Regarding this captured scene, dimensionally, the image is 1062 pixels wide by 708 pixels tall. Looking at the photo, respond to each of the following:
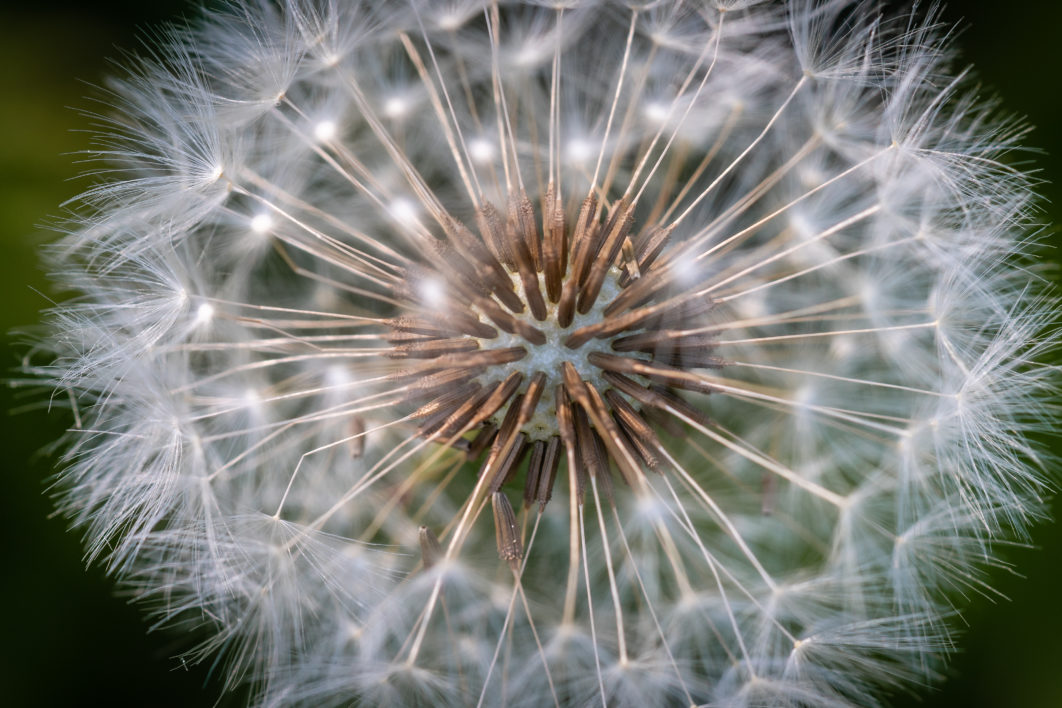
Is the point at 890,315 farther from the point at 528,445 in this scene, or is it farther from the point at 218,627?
the point at 218,627

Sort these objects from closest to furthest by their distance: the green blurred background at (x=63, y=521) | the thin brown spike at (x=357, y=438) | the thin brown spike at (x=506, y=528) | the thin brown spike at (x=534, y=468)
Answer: the thin brown spike at (x=506, y=528) < the thin brown spike at (x=534, y=468) < the thin brown spike at (x=357, y=438) < the green blurred background at (x=63, y=521)

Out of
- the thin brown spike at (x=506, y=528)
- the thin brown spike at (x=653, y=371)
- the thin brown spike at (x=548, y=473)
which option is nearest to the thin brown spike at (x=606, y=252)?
the thin brown spike at (x=653, y=371)

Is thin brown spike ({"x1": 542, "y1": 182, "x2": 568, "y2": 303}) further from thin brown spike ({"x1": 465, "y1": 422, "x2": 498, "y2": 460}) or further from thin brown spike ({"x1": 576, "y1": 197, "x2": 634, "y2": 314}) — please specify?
thin brown spike ({"x1": 465, "y1": 422, "x2": 498, "y2": 460})

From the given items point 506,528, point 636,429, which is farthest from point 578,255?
point 506,528

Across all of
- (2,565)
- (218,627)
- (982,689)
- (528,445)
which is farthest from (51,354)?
(982,689)

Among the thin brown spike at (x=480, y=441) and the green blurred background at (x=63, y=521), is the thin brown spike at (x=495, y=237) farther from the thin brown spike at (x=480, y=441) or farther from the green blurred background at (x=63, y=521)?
the green blurred background at (x=63, y=521)

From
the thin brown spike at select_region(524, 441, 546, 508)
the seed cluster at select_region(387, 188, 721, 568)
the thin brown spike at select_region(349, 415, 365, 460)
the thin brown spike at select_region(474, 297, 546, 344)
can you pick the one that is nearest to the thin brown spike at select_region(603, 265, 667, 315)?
the seed cluster at select_region(387, 188, 721, 568)

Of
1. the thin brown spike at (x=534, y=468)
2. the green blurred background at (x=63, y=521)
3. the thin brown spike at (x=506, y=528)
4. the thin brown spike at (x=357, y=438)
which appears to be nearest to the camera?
the thin brown spike at (x=506, y=528)
